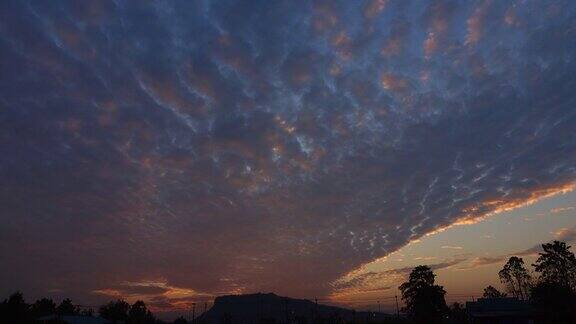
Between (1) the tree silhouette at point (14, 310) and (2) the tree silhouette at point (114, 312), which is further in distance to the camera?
(2) the tree silhouette at point (114, 312)

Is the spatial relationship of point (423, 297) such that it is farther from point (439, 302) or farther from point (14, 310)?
point (14, 310)

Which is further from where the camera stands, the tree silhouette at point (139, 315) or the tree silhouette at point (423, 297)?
the tree silhouette at point (139, 315)

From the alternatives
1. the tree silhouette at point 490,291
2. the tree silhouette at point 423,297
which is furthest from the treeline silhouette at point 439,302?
the tree silhouette at point 490,291

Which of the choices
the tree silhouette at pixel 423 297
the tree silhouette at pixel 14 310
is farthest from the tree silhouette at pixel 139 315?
the tree silhouette at pixel 423 297

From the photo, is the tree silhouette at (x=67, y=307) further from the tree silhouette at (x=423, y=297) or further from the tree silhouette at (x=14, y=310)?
the tree silhouette at (x=423, y=297)

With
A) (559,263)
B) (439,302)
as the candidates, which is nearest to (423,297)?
(439,302)

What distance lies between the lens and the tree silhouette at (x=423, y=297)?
6638 centimetres

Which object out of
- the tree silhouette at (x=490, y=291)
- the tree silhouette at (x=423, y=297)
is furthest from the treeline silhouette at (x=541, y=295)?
the tree silhouette at (x=490, y=291)

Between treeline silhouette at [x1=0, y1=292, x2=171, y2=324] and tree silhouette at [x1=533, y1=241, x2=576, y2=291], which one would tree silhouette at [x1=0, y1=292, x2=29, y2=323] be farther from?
tree silhouette at [x1=533, y1=241, x2=576, y2=291]

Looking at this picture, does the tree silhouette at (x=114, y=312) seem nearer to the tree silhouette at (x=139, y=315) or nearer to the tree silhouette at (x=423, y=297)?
the tree silhouette at (x=139, y=315)

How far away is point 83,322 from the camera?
2395 inches

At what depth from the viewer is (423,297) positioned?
221 ft

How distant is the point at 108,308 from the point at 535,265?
279 ft

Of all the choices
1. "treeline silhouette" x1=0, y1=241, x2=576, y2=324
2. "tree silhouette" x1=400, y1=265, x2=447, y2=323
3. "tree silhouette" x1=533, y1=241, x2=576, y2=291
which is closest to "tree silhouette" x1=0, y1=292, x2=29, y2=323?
"treeline silhouette" x1=0, y1=241, x2=576, y2=324
